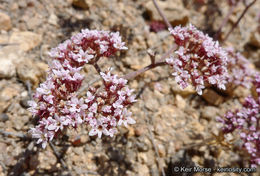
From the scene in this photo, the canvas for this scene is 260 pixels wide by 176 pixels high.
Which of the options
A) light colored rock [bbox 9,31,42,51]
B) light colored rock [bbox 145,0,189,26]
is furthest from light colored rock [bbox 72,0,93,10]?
light colored rock [bbox 145,0,189,26]

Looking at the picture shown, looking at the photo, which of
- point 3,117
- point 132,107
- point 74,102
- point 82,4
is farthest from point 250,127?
point 82,4

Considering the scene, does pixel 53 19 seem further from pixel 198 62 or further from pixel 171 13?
pixel 198 62

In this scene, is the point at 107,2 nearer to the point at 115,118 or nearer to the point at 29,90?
the point at 29,90

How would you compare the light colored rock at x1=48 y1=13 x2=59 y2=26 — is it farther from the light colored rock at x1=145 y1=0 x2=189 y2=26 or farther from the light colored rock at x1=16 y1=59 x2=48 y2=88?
the light colored rock at x1=145 y1=0 x2=189 y2=26

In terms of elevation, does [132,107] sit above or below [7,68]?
above

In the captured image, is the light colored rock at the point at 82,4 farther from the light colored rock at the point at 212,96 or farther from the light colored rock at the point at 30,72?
the light colored rock at the point at 212,96

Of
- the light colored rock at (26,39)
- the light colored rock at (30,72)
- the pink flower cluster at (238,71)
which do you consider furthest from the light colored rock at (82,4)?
the pink flower cluster at (238,71)
